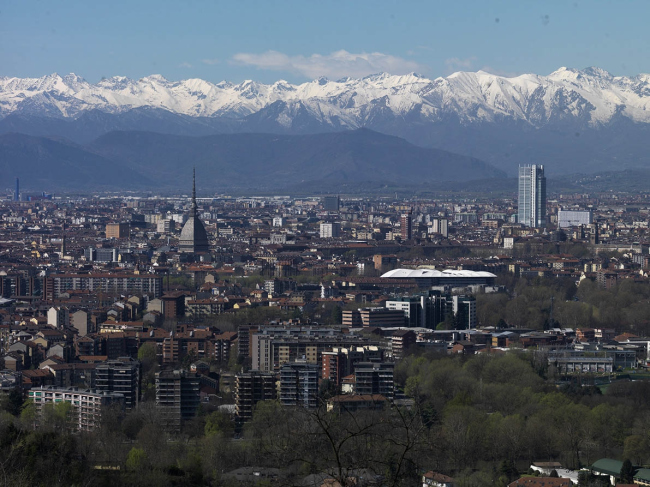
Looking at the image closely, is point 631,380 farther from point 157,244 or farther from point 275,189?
point 275,189

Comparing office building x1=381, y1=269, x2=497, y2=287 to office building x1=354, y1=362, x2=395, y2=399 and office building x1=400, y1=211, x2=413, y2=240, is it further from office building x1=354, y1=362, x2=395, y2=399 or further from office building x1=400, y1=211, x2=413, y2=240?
office building x1=400, y1=211, x2=413, y2=240

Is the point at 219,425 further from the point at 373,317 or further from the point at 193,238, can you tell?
the point at 193,238

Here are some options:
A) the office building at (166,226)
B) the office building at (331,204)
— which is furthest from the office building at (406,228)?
the office building at (331,204)

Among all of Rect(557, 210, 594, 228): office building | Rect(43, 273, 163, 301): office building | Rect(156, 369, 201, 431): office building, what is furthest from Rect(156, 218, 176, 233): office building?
Rect(156, 369, 201, 431): office building

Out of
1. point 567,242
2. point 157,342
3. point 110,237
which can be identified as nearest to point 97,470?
point 157,342

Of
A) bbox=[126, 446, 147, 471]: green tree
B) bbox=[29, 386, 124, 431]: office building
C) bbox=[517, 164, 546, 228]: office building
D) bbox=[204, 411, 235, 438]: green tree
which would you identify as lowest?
bbox=[204, 411, 235, 438]: green tree

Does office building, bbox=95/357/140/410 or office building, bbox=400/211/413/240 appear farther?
office building, bbox=400/211/413/240

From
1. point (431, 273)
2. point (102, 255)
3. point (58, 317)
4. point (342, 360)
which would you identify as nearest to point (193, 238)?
point (102, 255)
